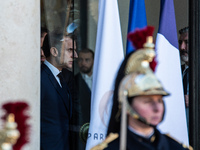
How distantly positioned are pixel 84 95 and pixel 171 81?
1.06 metres

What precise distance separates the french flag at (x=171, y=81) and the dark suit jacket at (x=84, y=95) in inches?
37.6

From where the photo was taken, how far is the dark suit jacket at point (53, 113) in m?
5.20

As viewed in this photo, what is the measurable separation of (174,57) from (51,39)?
1.32m

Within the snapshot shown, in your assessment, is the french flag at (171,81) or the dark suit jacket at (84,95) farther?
the dark suit jacket at (84,95)

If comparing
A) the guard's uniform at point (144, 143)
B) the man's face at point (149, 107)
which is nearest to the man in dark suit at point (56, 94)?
the guard's uniform at point (144, 143)

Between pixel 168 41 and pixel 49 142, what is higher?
pixel 168 41

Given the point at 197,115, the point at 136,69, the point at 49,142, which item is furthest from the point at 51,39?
the point at 136,69

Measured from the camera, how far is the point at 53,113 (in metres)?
5.25

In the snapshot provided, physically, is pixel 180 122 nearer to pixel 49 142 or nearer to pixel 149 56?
pixel 49 142

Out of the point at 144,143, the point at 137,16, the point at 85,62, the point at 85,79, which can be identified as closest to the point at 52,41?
the point at 85,62

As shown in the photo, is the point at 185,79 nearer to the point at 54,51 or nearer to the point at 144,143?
the point at 54,51

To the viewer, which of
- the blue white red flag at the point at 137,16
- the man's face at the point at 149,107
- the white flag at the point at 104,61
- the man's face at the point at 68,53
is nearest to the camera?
the man's face at the point at 149,107

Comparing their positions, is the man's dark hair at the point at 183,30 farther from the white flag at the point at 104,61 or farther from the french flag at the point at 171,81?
the white flag at the point at 104,61

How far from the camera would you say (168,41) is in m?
5.07
